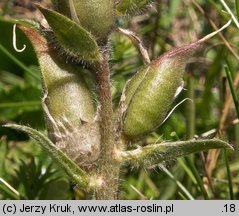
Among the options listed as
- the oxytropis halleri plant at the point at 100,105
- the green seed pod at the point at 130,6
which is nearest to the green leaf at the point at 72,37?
the oxytropis halleri plant at the point at 100,105

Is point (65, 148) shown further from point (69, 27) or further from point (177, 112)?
point (177, 112)

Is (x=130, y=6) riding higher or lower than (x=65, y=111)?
higher

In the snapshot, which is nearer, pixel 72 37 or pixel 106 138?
pixel 72 37

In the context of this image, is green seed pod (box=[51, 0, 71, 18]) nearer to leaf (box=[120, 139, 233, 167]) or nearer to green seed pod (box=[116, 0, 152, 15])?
green seed pod (box=[116, 0, 152, 15])

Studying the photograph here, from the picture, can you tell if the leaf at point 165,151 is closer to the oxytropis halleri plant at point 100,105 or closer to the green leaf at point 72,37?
the oxytropis halleri plant at point 100,105

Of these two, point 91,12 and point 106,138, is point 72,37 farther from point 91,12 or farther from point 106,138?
point 106,138

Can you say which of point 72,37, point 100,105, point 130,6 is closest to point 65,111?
point 100,105
